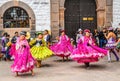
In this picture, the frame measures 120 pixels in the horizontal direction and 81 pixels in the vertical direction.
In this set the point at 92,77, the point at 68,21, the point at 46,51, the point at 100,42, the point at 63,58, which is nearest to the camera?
the point at 92,77

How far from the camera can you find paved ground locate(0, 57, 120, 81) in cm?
1173

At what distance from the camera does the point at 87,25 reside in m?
22.4

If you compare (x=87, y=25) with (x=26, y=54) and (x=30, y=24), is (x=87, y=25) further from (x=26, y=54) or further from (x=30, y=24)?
(x=26, y=54)

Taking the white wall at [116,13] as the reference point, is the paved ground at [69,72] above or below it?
below

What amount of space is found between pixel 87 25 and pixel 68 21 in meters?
1.17

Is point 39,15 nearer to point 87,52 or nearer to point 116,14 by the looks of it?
point 116,14

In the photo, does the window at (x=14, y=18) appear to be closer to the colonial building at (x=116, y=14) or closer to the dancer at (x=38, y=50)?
the colonial building at (x=116, y=14)

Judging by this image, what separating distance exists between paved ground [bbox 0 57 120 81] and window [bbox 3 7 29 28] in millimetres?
5932

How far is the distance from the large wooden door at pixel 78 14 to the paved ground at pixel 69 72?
21.9 ft

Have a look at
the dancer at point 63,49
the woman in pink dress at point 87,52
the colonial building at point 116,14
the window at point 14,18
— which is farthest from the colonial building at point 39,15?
the woman in pink dress at point 87,52

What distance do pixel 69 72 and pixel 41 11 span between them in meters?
8.69

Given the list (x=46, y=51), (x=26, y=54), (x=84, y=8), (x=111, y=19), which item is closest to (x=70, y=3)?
(x=84, y=8)

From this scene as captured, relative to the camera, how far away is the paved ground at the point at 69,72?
11727 mm

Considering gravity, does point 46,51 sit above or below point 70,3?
below
